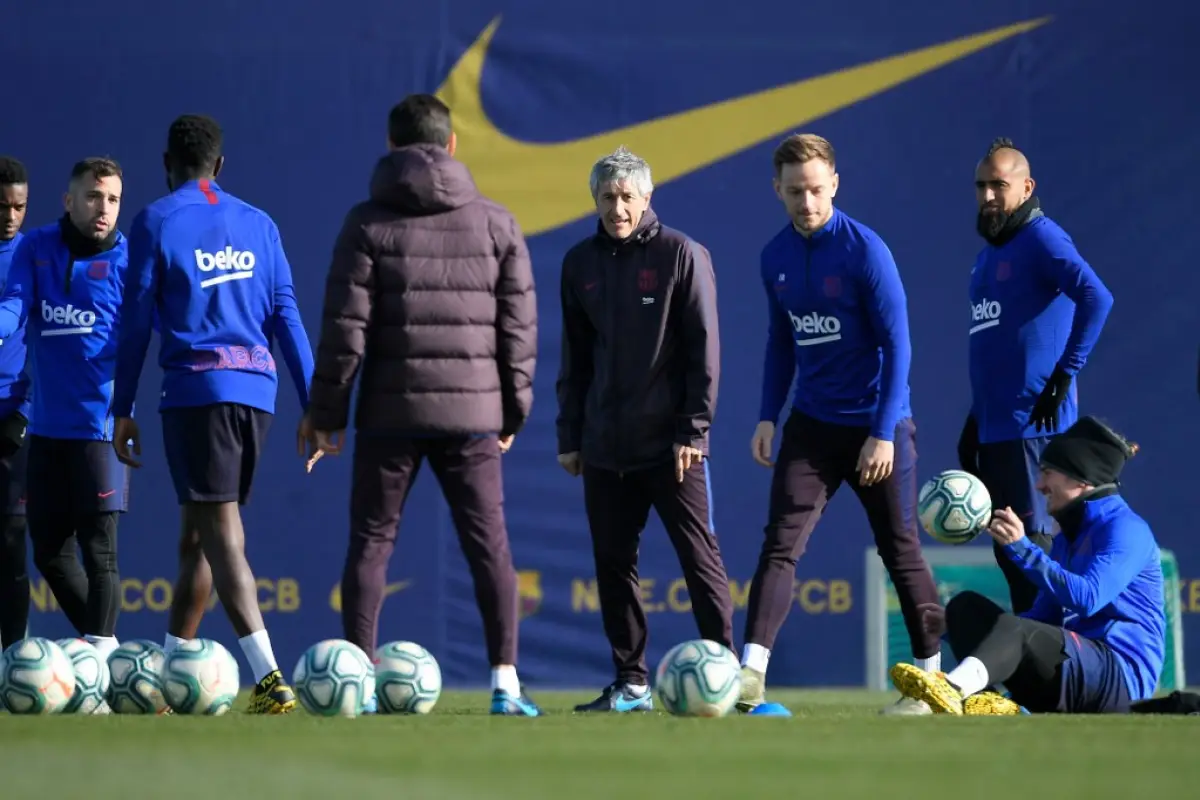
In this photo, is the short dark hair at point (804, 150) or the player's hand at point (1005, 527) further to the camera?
Result: the short dark hair at point (804, 150)

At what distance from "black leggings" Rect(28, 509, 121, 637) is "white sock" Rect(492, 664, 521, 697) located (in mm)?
1783

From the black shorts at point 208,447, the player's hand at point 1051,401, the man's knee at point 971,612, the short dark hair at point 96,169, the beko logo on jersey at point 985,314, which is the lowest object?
the man's knee at point 971,612

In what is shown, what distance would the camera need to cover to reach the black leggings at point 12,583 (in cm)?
722

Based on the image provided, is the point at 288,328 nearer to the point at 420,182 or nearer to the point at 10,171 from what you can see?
the point at 420,182

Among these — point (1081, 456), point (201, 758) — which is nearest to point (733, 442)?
point (1081, 456)

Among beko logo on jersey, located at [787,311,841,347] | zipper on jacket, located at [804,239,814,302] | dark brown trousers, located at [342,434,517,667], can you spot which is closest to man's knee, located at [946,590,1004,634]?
beko logo on jersey, located at [787,311,841,347]

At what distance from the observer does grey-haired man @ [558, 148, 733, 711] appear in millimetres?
6148

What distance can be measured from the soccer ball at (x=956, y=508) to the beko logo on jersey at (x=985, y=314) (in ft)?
2.91

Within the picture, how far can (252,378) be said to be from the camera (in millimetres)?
5887

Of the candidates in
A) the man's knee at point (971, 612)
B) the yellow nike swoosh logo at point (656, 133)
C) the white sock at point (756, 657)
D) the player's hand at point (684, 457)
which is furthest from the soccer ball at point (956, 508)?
the yellow nike swoosh logo at point (656, 133)

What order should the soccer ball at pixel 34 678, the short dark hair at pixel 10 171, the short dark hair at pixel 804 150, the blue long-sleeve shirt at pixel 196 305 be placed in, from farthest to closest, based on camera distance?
the short dark hair at pixel 10 171
the short dark hair at pixel 804 150
the blue long-sleeve shirt at pixel 196 305
the soccer ball at pixel 34 678

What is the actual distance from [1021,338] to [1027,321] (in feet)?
0.22

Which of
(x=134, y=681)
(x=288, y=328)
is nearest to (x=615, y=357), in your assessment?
(x=288, y=328)

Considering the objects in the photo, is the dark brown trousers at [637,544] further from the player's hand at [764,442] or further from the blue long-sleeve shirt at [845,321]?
the blue long-sleeve shirt at [845,321]
